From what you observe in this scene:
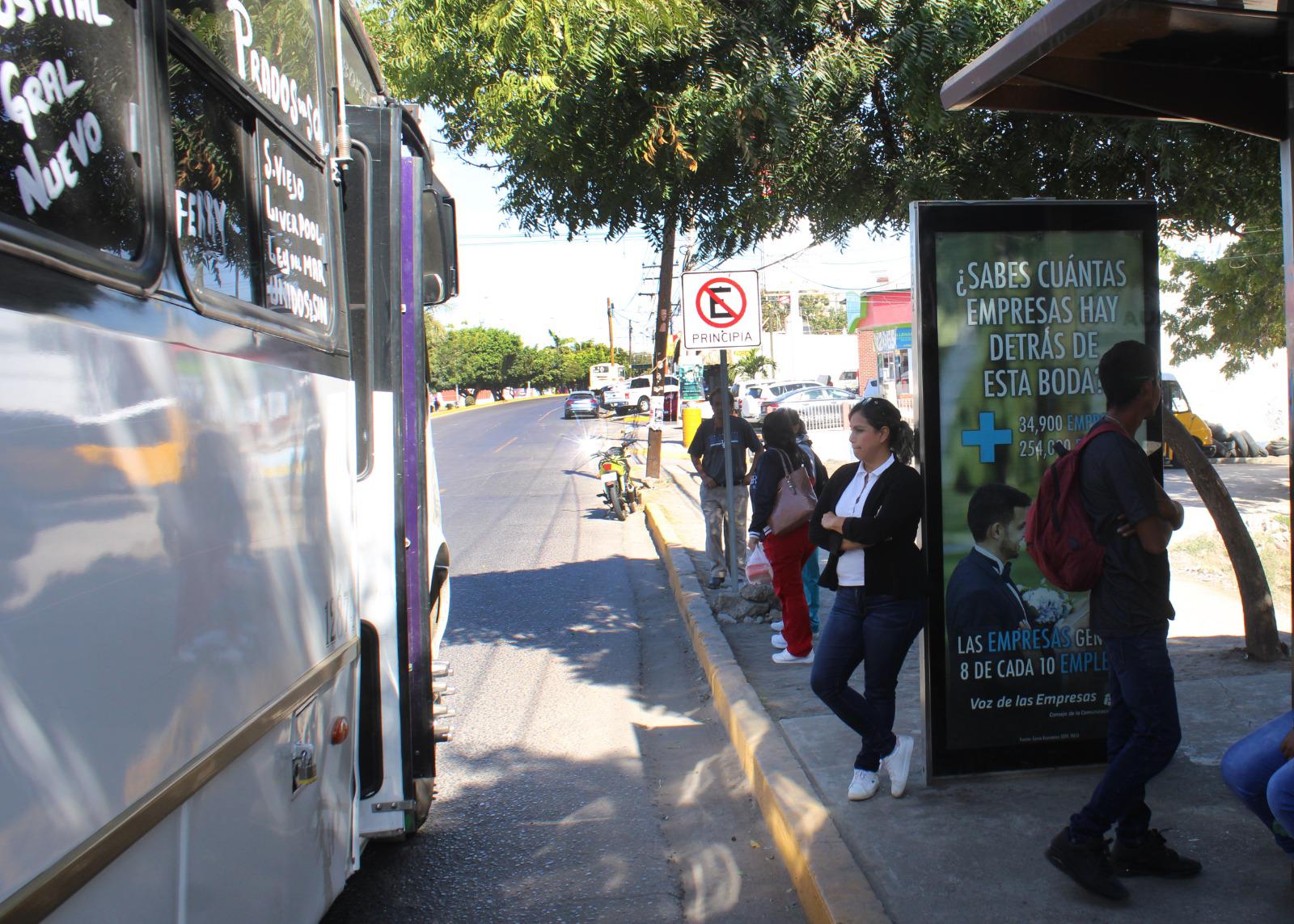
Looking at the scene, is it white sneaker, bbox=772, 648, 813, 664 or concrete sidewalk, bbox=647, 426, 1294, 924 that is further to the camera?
white sneaker, bbox=772, 648, 813, 664

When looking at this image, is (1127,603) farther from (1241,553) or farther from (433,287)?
(1241,553)

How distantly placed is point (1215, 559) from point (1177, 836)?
7.14 m

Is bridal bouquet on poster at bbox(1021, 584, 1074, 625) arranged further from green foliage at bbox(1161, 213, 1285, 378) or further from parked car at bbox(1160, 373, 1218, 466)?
parked car at bbox(1160, 373, 1218, 466)

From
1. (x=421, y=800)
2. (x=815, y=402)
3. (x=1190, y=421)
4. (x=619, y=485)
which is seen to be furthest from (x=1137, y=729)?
(x=815, y=402)

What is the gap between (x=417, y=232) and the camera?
4.27 metres

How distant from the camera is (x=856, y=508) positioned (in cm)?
468

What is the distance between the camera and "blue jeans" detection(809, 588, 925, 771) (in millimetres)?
4590

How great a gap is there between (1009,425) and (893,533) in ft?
2.63

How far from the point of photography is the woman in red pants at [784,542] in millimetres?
7117

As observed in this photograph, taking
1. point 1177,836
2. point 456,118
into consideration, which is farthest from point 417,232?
point 456,118

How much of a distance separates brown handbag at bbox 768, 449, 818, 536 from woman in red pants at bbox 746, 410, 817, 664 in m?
0.04

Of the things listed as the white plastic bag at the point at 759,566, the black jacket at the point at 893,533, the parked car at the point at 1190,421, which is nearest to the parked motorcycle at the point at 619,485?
the white plastic bag at the point at 759,566

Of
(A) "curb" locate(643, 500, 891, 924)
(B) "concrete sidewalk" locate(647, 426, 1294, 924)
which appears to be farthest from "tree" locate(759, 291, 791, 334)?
(B) "concrete sidewalk" locate(647, 426, 1294, 924)

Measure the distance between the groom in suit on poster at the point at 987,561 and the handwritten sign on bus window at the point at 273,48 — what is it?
3.05 meters
